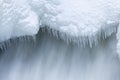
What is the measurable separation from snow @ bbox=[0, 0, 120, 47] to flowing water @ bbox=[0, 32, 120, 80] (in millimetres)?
184

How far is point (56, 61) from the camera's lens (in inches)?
69.1

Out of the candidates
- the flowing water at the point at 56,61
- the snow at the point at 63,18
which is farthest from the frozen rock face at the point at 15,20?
the flowing water at the point at 56,61

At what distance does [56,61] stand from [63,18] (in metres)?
0.37

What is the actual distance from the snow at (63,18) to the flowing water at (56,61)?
184mm

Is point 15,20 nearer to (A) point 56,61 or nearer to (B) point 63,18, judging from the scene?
(B) point 63,18

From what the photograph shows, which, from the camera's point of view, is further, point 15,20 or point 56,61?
point 56,61

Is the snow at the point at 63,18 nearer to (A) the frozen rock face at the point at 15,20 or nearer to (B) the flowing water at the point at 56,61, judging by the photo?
(A) the frozen rock face at the point at 15,20

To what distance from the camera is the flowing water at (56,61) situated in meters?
1.69

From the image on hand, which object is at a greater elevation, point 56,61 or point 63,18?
point 63,18

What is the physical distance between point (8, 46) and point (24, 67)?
182mm

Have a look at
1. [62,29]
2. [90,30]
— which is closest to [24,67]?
[62,29]

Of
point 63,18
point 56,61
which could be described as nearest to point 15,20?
point 63,18

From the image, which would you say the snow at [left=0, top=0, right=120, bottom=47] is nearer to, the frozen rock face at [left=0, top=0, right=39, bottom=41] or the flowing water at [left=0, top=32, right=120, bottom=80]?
the frozen rock face at [left=0, top=0, right=39, bottom=41]

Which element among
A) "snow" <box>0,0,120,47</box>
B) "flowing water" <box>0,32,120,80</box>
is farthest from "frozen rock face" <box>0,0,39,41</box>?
"flowing water" <box>0,32,120,80</box>
